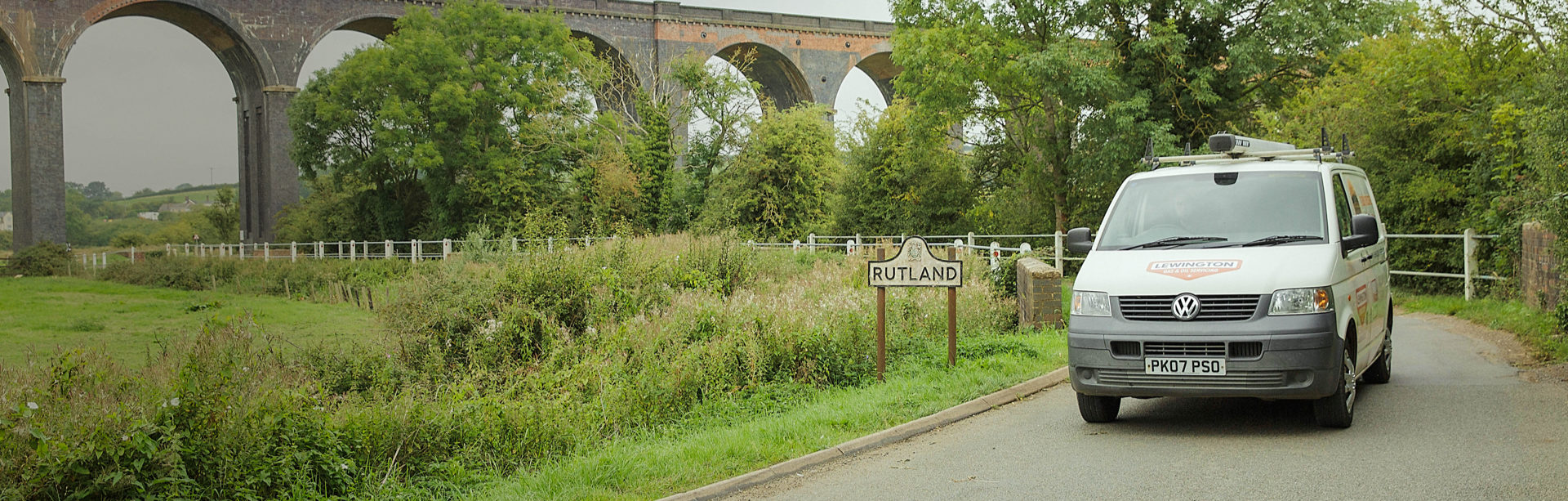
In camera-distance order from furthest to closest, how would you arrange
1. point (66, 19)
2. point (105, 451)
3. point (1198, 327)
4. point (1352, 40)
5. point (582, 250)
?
point (66, 19) < point (1352, 40) < point (582, 250) < point (1198, 327) < point (105, 451)

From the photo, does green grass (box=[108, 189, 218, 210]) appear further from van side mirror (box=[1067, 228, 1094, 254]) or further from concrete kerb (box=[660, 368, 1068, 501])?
van side mirror (box=[1067, 228, 1094, 254])

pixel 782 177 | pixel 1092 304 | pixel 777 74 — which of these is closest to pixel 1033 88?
pixel 782 177

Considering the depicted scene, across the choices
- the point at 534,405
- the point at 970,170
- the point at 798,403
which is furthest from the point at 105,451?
the point at 970,170

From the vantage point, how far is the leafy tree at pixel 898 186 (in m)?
35.1

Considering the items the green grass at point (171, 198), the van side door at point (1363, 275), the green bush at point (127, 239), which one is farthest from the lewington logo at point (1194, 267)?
the green grass at point (171, 198)

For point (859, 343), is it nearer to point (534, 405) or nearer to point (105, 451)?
point (534, 405)

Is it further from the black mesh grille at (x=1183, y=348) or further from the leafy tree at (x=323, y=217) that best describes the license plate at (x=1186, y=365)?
the leafy tree at (x=323, y=217)

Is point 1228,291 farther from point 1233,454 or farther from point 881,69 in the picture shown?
point 881,69

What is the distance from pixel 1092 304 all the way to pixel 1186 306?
0.56 metres

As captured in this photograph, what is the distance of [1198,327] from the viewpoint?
6293 mm

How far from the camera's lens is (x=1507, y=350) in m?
10.6

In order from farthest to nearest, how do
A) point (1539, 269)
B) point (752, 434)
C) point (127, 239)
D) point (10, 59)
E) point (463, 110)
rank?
point (127, 239), point (10, 59), point (463, 110), point (1539, 269), point (752, 434)

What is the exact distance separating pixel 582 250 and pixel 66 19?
38403mm

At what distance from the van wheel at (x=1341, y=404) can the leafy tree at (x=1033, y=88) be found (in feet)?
60.7
